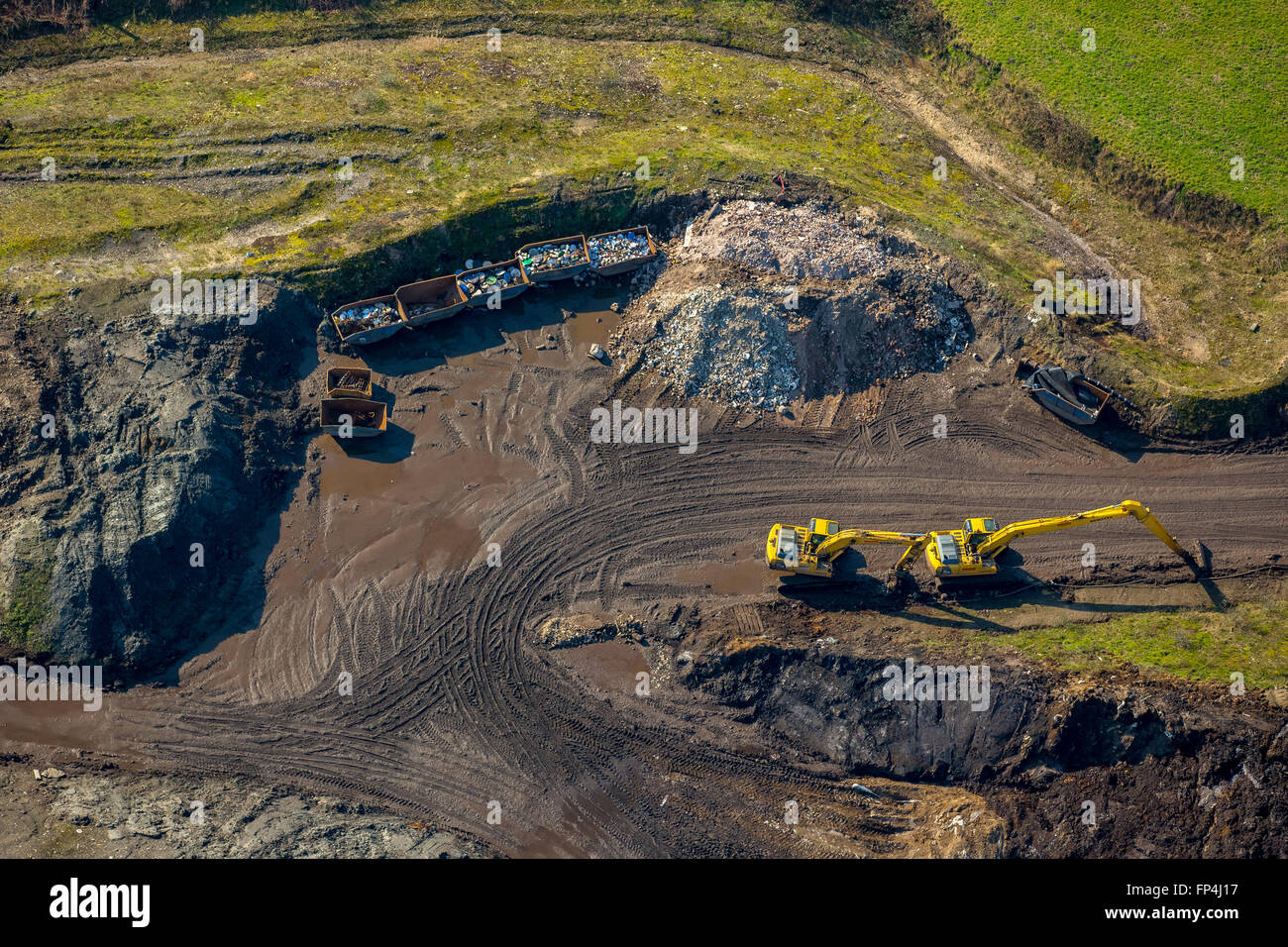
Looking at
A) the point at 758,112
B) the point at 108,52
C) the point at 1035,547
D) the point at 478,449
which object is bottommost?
the point at 1035,547

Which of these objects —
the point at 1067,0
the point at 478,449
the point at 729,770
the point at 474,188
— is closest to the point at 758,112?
the point at 474,188

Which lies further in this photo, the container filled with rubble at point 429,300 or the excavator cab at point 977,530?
the container filled with rubble at point 429,300

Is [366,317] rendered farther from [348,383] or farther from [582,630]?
[582,630]

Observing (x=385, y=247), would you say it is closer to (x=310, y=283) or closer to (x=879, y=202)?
(x=310, y=283)

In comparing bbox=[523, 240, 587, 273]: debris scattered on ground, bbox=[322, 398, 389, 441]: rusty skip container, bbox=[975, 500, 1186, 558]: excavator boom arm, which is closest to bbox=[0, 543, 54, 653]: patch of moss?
bbox=[322, 398, 389, 441]: rusty skip container

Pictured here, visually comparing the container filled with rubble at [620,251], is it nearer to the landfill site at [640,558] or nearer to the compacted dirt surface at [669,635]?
the landfill site at [640,558]

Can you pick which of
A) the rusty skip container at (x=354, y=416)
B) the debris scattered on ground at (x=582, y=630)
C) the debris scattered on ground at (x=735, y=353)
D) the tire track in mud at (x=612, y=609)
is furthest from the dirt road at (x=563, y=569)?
the debris scattered on ground at (x=735, y=353)
